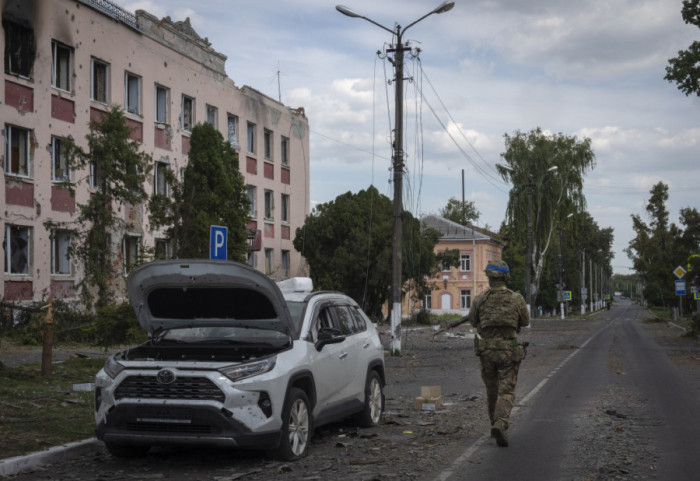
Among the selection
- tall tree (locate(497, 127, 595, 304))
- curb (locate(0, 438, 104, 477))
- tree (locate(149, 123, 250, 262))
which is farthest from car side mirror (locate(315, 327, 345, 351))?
tall tree (locate(497, 127, 595, 304))

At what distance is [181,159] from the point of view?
3500 centimetres

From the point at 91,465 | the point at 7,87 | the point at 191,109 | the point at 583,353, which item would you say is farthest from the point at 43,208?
the point at 91,465

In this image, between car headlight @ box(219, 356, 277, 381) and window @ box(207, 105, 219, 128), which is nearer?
car headlight @ box(219, 356, 277, 381)

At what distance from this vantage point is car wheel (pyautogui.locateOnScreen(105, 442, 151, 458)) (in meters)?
8.49

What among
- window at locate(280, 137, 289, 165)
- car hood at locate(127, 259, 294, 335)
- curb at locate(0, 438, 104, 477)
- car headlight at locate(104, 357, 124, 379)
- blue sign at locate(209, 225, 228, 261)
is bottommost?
curb at locate(0, 438, 104, 477)

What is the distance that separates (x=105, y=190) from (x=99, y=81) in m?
12.3

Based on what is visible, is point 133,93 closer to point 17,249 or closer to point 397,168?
point 17,249

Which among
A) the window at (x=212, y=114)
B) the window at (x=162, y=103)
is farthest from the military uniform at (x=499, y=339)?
the window at (x=212, y=114)

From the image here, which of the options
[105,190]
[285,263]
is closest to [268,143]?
[285,263]

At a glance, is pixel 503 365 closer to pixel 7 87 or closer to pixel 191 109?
pixel 7 87

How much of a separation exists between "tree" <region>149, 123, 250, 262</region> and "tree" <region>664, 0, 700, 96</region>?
14.9 metres

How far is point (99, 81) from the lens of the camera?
30453mm

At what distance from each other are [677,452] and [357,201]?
38.9m

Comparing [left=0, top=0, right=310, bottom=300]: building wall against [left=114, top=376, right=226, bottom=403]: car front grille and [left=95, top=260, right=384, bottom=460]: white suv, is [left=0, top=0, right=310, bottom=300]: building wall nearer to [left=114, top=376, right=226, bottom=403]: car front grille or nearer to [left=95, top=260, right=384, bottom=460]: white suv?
[left=95, top=260, right=384, bottom=460]: white suv
